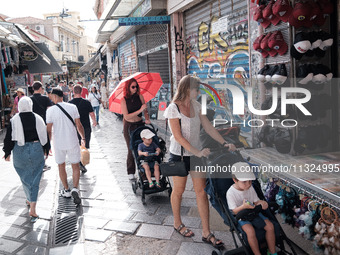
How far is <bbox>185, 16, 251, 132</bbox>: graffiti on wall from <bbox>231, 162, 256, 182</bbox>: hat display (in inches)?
140

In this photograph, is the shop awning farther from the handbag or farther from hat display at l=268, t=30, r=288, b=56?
the handbag

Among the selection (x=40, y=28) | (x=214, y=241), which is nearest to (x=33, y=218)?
(x=214, y=241)

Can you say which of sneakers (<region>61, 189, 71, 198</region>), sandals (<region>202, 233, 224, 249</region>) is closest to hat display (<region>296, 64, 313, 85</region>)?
sandals (<region>202, 233, 224, 249</region>)

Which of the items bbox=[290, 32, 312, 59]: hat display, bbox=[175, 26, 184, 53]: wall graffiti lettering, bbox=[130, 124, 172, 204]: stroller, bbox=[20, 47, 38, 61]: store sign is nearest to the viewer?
bbox=[290, 32, 312, 59]: hat display

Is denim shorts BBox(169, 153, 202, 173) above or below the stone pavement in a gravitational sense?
above

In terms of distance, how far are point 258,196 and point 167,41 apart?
8616 millimetres

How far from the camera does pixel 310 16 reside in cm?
428

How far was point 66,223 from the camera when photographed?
4.75m

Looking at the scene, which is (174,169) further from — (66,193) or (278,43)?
(66,193)

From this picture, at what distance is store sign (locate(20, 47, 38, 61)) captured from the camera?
61.0 ft

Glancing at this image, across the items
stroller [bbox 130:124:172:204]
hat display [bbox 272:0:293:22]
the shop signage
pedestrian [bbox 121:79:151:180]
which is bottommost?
stroller [bbox 130:124:172:204]

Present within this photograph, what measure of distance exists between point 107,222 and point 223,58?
181 inches

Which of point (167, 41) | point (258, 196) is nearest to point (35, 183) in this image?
point (258, 196)

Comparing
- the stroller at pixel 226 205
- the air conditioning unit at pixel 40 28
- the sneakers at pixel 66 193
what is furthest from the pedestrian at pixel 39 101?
the air conditioning unit at pixel 40 28
